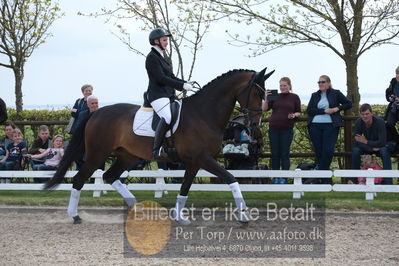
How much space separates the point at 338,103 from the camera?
36.6 feet

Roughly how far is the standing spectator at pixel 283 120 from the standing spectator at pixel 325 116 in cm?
30

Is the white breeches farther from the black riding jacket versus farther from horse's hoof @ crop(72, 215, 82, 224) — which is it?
horse's hoof @ crop(72, 215, 82, 224)

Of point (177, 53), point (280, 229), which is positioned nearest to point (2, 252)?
point (280, 229)

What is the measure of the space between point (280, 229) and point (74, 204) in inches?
116

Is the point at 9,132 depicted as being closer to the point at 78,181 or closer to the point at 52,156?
the point at 52,156

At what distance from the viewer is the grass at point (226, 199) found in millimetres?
10008

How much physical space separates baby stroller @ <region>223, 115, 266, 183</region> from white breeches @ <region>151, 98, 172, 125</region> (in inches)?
99.7

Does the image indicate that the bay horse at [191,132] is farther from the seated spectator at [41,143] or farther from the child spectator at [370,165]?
the child spectator at [370,165]

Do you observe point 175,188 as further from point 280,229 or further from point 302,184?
point 280,229

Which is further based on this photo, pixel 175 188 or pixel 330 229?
pixel 175 188

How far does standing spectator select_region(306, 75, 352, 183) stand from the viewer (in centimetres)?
1099

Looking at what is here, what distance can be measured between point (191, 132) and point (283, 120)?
2845 mm

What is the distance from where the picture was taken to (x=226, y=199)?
10617 mm

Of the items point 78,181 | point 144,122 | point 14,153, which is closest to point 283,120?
point 144,122
